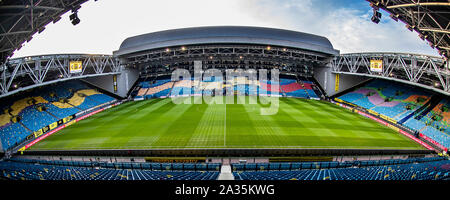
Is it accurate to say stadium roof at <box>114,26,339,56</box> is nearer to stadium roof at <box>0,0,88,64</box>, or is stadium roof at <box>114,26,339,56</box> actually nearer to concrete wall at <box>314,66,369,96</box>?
concrete wall at <box>314,66,369,96</box>

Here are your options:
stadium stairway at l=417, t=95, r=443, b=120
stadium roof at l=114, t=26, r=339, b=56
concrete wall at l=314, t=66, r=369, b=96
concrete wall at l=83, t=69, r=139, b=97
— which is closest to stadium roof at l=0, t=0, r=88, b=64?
stadium roof at l=114, t=26, r=339, b=56

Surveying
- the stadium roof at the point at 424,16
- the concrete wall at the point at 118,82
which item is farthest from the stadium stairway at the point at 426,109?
the concrete wall at the point at 118,82

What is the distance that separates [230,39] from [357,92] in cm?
2616

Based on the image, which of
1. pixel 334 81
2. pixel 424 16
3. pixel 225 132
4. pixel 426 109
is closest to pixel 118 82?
pixel 225 132

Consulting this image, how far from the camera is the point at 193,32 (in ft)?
108

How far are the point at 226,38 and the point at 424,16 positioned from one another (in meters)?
22.6

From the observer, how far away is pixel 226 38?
27891mm

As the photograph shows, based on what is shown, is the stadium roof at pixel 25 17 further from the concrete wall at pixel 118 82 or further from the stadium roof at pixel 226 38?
the concrete wall at pixel 118 82

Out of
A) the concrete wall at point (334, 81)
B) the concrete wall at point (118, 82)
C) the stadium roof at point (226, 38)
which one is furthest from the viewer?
the concrete wall at point (334, 81)

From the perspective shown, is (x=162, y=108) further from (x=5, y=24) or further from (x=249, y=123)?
(x=5, y=24)

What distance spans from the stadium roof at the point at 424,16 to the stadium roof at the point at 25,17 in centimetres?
1754

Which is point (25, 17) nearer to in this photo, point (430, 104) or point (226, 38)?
point (226, 38)

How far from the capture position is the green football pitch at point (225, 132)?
1368 centimetres
